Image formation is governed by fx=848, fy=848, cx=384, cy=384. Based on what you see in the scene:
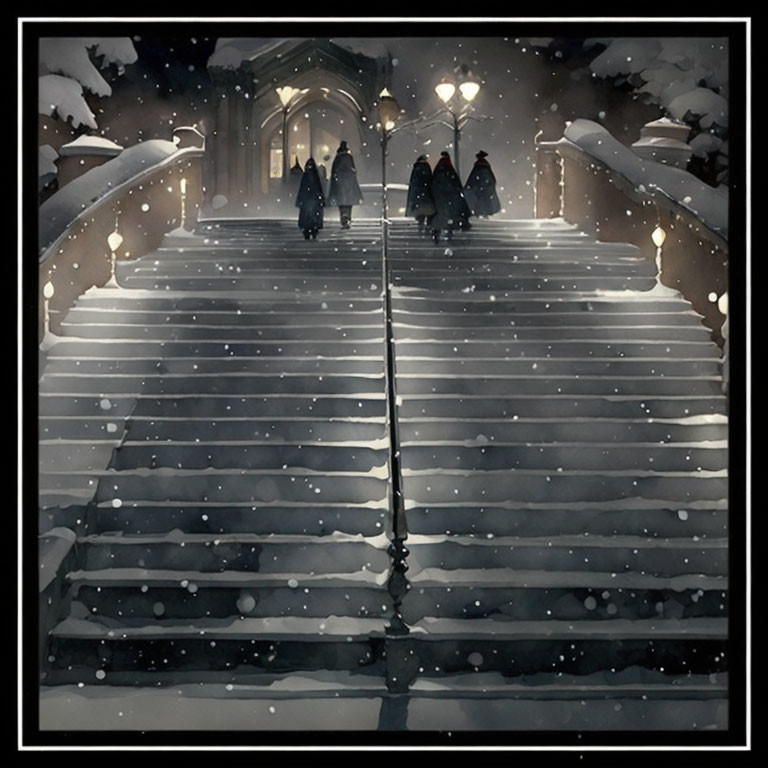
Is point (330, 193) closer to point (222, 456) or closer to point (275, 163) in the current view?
point (275, 163)

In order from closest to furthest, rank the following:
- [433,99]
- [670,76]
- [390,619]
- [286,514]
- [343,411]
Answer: [390,619] → [286,514] → [343,411] → [670,76] → [433,99]

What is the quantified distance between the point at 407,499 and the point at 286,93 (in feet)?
38.9

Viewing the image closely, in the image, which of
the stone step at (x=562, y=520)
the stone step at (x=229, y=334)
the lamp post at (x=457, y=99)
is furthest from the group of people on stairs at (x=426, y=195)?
the stone step at (x=562, y=520)

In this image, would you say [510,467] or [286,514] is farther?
[510,467]

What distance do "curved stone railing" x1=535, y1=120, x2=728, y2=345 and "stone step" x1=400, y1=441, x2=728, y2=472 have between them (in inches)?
56.1

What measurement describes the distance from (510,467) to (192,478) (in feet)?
7.16

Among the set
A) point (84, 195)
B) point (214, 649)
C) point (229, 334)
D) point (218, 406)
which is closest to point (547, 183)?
point (229, 334)

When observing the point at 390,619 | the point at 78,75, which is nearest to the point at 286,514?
the point at 390,619

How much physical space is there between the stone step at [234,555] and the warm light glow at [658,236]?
15.2 feet

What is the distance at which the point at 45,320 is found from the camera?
6910 millimetres

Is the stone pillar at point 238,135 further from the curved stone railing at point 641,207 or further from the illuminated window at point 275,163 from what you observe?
the curved stone railing at point 641,207

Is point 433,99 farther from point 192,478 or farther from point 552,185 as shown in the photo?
point 192,478

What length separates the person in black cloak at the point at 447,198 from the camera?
10.3 meters

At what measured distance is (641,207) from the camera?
8.91 m
